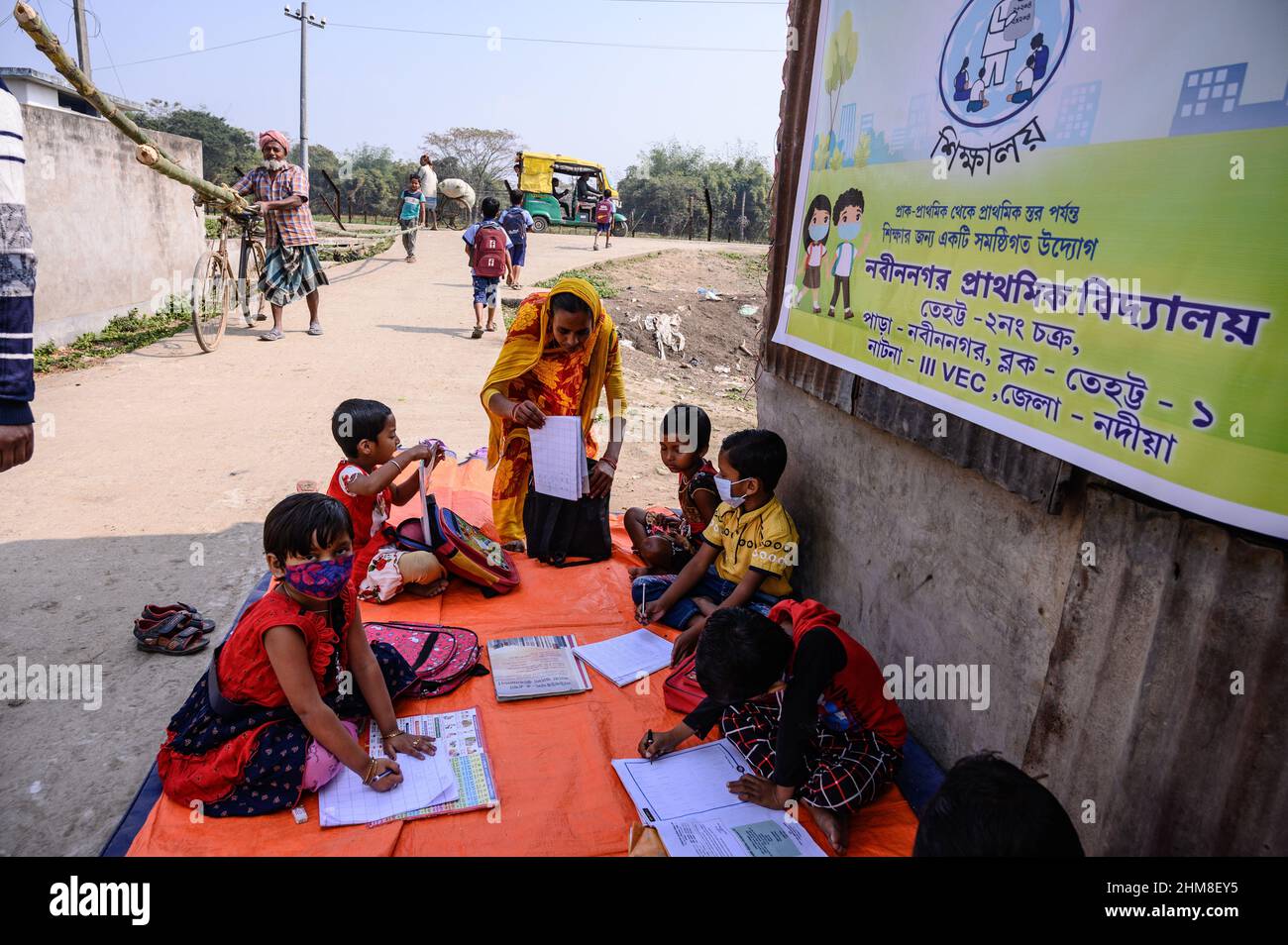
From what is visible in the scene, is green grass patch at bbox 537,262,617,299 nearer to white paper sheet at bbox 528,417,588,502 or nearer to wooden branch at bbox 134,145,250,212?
wooden branch at bbox 134,145,250,212

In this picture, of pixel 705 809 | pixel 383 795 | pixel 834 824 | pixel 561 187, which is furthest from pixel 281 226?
pixel 561 187

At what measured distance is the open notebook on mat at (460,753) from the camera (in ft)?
7.22

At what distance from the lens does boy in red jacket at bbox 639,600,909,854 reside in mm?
2135

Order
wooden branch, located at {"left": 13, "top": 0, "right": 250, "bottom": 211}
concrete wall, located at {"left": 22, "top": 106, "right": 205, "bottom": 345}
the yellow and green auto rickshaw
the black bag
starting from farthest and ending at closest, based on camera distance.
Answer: the yellow and green auto rickshaw, concrete wall, located at {"left": 22, "top": 106, "right": 205, "bottom": 345}, wooden branch, located at {"left": 13, "top": 0, "right": 250, "bottom": 211}, the black bag

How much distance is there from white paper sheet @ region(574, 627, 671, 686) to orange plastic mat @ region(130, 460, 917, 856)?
5 cm

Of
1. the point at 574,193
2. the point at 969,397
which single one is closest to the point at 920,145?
the point at 969,397

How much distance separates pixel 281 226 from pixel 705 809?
7.42 metres

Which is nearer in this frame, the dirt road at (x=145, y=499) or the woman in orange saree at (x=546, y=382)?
the dirt road at (x=145, y=499)

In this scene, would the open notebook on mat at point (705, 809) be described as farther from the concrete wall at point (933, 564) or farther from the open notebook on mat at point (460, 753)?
the concrete wall at point (933, 564)

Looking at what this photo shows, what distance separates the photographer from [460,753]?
2443 millimetres

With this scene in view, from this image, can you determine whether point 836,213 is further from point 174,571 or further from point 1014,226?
point 174,571

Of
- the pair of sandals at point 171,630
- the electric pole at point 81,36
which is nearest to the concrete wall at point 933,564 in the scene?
the pair of sandals at point 171,630

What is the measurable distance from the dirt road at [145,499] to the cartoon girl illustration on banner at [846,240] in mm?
2798

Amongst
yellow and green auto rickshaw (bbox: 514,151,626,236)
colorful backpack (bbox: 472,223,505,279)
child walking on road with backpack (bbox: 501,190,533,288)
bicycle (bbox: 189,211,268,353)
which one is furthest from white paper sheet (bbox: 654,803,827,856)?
yellow and green auto rickshaw (bbox: 514,151,626,236)
